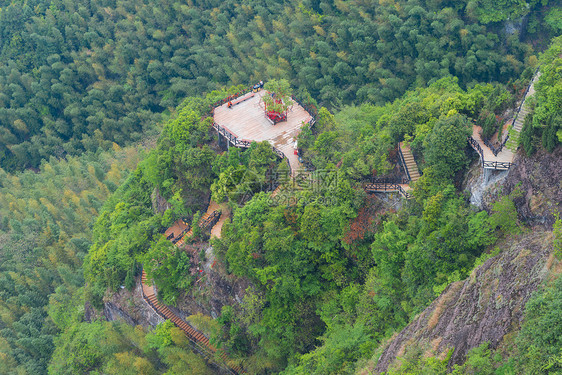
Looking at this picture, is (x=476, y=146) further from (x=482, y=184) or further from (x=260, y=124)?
(x=260, y=124)

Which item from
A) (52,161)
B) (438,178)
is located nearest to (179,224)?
(438,178)

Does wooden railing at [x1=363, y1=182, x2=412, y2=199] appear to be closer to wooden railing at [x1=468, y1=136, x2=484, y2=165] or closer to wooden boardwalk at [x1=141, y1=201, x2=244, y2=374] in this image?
wooden railing at [x1=468, y1=136, x2=484, y2=165]

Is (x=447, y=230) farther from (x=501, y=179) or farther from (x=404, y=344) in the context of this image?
(x=404, y=344)

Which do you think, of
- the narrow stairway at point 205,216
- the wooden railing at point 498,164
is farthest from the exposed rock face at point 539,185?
the narrow stairway at point 205,216

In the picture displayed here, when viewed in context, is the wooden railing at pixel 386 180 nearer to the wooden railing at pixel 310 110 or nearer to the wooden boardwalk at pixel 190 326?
the wooden railing at pixel 310 110

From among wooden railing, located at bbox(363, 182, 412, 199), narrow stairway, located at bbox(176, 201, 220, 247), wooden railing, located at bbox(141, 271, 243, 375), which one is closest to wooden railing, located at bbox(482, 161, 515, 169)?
wooden railing, located at bbox(363, 182, 412, 199)

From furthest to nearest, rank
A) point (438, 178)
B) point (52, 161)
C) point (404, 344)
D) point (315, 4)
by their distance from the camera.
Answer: point (52, 161) < point (315, 4) < point (438, 178) < point (404, 344)

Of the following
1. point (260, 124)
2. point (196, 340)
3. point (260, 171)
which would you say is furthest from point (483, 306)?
point (260, 124)
